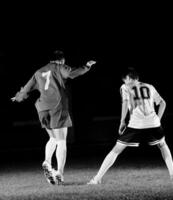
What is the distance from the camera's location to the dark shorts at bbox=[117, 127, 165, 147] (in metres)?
9.59

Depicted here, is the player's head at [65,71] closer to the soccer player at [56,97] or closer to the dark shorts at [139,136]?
the soccer player at [56,97]

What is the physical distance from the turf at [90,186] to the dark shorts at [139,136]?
0.68 metres

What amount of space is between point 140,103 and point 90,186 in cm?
158

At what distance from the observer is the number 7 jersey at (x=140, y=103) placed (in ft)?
31.2

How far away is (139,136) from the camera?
960 cm

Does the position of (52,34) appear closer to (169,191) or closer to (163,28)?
(163,28)

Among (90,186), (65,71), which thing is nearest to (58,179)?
(90,186)

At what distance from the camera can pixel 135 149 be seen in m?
17.8

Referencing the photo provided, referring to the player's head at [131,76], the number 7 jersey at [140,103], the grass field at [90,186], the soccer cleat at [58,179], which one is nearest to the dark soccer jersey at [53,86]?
the player's head at [131,76]

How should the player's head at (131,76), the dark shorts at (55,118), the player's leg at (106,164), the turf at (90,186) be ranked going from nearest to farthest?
1. the turf at (90,186)
2. the player's head at (131,76)
3. the player's leg at (106,164)
4. the dark shorts at (55,118)

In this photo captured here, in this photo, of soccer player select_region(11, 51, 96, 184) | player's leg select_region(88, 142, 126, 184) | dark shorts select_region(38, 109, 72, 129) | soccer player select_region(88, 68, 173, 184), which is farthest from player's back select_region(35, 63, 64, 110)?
player's leg select_region(88, 142, 126, 184)

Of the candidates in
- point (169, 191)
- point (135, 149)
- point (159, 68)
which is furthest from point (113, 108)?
point (169, 191)

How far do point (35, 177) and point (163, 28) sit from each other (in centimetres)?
1567

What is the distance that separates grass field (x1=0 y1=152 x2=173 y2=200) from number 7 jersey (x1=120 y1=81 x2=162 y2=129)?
3.24 ft
